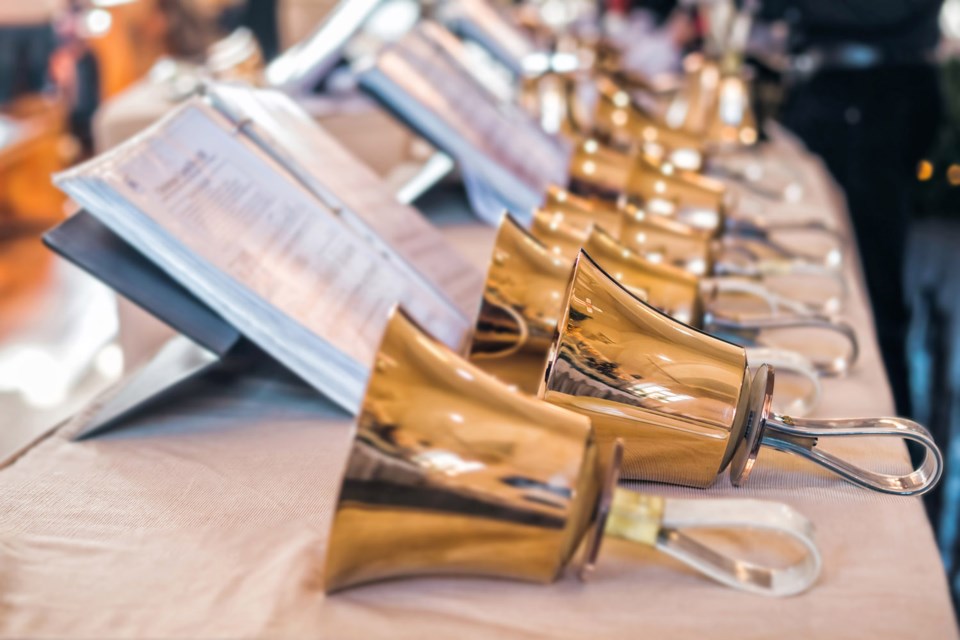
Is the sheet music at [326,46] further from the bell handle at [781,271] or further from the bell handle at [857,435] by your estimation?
the bell handle at [857,435]

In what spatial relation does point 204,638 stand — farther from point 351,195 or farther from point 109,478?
point 351,195

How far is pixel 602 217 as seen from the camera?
1.04 metres

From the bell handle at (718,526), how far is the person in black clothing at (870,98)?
1.87m

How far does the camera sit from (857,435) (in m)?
0.58

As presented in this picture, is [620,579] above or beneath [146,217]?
beneath

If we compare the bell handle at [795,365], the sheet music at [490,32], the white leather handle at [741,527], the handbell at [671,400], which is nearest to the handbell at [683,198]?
the bell handle at [795,365]

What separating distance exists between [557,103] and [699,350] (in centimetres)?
131

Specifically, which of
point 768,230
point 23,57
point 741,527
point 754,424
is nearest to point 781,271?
point 768,230

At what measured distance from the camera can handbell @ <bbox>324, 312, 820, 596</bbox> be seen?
0.50 m

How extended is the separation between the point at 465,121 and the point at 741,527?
995mm

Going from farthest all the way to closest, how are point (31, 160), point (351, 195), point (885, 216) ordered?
point (31, 160) < point (885, 216) < point (351, 195)

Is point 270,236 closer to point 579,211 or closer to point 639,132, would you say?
point 579,211

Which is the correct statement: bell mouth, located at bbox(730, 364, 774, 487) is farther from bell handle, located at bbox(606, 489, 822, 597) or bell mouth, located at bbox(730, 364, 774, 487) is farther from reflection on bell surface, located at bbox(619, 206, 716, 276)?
reflection on bell surface, located at bbox(619, 206, 716, 276)

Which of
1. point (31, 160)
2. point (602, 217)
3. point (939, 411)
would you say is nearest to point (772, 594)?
point (602, 217)
